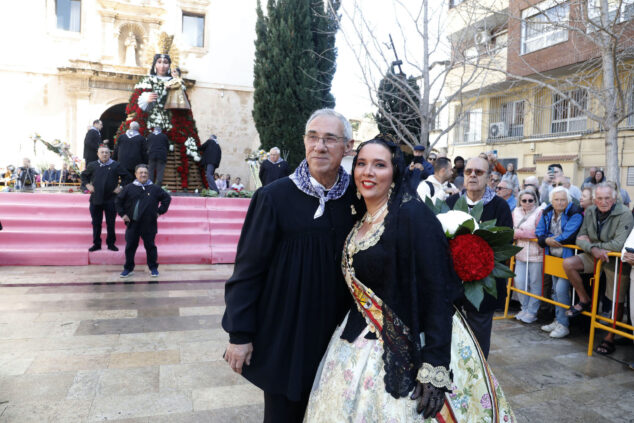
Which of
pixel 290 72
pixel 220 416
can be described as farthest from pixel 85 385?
pixel 290 72

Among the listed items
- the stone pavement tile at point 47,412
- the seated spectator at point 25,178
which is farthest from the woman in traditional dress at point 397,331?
the seated spectator at point 25,178

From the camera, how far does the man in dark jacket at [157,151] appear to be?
437 inches

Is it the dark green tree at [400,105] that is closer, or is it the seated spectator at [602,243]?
the seated spectator at [602,243]

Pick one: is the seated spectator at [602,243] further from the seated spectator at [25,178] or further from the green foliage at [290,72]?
the seated spectator at [25,178]

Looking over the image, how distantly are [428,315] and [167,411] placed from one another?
7.57ft

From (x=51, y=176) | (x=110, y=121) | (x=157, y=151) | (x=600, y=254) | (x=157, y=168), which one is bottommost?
(x=600, y=254)

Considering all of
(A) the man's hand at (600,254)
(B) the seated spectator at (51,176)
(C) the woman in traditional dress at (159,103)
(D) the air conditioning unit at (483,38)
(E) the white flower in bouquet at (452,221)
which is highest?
(D) the air conditioning unit at (483,38)

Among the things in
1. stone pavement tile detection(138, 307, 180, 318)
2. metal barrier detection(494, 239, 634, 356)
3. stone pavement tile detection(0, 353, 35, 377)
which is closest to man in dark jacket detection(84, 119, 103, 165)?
stone pavement tile detection(138, 307, 180, 318)

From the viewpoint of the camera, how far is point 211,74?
21.4 metres

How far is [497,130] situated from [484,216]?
19.2m

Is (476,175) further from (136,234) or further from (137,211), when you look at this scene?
(136,234)

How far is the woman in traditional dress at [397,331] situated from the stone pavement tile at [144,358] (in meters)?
2.53

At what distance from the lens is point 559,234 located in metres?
5.64

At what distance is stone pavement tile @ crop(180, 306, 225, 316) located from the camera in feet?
18.6
